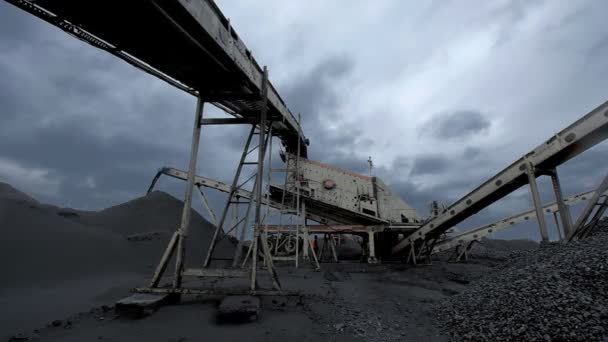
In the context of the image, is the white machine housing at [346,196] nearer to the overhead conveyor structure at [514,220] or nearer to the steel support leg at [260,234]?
the overhead conveyor structure at [514,220]

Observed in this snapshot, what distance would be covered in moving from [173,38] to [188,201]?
10.8ft

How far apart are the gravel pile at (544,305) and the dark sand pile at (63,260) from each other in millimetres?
7635

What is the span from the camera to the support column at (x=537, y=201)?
9049 millimetres

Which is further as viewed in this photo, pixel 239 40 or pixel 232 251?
pixel 232 251

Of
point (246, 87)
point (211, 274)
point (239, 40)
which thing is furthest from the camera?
point (246, 87)

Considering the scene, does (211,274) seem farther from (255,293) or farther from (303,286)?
(303,286)

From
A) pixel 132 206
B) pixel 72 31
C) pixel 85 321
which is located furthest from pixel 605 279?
pixel 132 206

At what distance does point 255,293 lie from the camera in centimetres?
526

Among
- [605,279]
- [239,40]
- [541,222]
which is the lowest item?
[605,279]

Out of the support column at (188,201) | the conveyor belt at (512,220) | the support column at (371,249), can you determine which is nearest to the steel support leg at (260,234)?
the support column at (188,201)

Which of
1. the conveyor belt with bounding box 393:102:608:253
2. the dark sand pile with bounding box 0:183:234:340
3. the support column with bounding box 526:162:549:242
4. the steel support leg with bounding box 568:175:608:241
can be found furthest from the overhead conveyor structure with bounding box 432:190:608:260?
the dark sand pile with bounding box 0:183:234:340

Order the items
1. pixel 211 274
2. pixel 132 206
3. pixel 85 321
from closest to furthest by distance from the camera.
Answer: pixel 85 321 → pixel 211 274 → pixel 132 206

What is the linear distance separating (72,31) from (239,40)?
298 centimetres

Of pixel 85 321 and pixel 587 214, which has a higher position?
pixel 587 214
